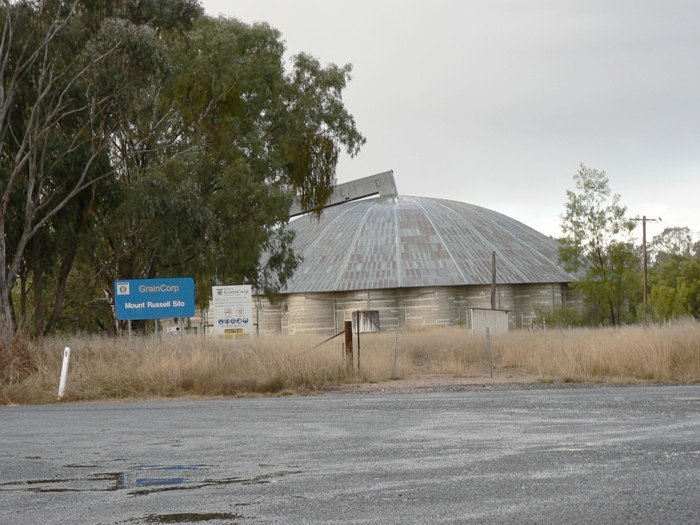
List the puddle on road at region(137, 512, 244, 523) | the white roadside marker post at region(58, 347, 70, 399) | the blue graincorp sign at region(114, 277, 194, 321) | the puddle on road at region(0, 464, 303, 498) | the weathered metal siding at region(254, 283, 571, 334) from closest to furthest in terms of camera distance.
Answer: the puddle on road at region(137, 512, 244, 523), the puddle on road at region(0, 464, 303, 498), the white roadside marker post at region(58, 347, 70, 399), the blue graincorp sign at region(114, 277, 194, 321), the weathered metal siding at region(254, 283, 571, 334)

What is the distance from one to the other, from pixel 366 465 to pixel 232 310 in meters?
19.6

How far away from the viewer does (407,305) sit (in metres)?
64.1

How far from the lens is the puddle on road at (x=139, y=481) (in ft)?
26.1

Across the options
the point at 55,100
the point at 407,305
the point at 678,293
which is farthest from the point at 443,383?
the point at 407,305

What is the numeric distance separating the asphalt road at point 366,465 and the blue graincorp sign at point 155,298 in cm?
1098

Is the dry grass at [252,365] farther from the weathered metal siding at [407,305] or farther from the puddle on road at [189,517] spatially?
the weathered metal siding at [407,305]

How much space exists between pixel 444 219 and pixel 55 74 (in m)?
44.2

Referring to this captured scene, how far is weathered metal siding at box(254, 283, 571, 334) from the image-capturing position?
209 ft

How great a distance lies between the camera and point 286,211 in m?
40.1

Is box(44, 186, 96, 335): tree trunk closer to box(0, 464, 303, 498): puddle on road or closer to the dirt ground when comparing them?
the dirt ground

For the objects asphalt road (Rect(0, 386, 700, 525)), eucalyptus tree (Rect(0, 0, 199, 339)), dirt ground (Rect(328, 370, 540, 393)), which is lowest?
dirt ground (Rect(328, 370, 540, 393))

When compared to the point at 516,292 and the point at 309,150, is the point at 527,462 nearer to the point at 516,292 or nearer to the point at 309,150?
the point at 309,150

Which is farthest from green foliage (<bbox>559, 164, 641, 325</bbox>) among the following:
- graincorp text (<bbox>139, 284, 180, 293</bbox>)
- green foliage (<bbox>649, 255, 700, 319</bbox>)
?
graincorp text (<bbox>139, 284, 180, 293</bbox>)

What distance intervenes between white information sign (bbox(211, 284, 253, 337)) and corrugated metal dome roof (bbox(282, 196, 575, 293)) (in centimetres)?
3239
